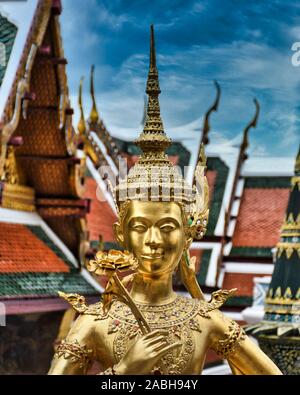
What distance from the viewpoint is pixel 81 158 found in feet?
18.6

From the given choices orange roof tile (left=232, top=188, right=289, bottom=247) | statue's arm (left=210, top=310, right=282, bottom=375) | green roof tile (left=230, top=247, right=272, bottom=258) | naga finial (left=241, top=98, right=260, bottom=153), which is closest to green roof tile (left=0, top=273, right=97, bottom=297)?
naga finial (left=241, top=98, right=260, bottom=153)

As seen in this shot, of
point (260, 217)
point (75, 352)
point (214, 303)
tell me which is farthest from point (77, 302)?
point (260, 217)

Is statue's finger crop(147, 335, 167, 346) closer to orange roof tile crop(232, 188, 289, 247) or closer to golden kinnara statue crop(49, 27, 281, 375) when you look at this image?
golden kinnara statue crop(49, 27, 281, 375)

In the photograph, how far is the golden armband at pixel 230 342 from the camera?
7.59ft

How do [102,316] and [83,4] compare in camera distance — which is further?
[83,4]

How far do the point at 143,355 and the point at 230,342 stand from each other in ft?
1.04

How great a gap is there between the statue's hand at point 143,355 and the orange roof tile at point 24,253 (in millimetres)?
2695

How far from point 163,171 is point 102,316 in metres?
0.39

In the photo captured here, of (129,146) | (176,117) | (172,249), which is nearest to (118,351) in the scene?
(172,249)

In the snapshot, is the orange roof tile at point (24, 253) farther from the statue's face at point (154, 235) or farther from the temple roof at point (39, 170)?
the statue's face at point (154, 235)

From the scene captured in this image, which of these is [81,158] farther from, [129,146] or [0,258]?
[0,258]

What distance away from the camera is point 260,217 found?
7.17 metres

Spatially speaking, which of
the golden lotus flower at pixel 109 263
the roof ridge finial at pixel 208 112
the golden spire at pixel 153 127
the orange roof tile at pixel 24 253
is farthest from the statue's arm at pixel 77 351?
the orange roof tile at pixel 24 253
